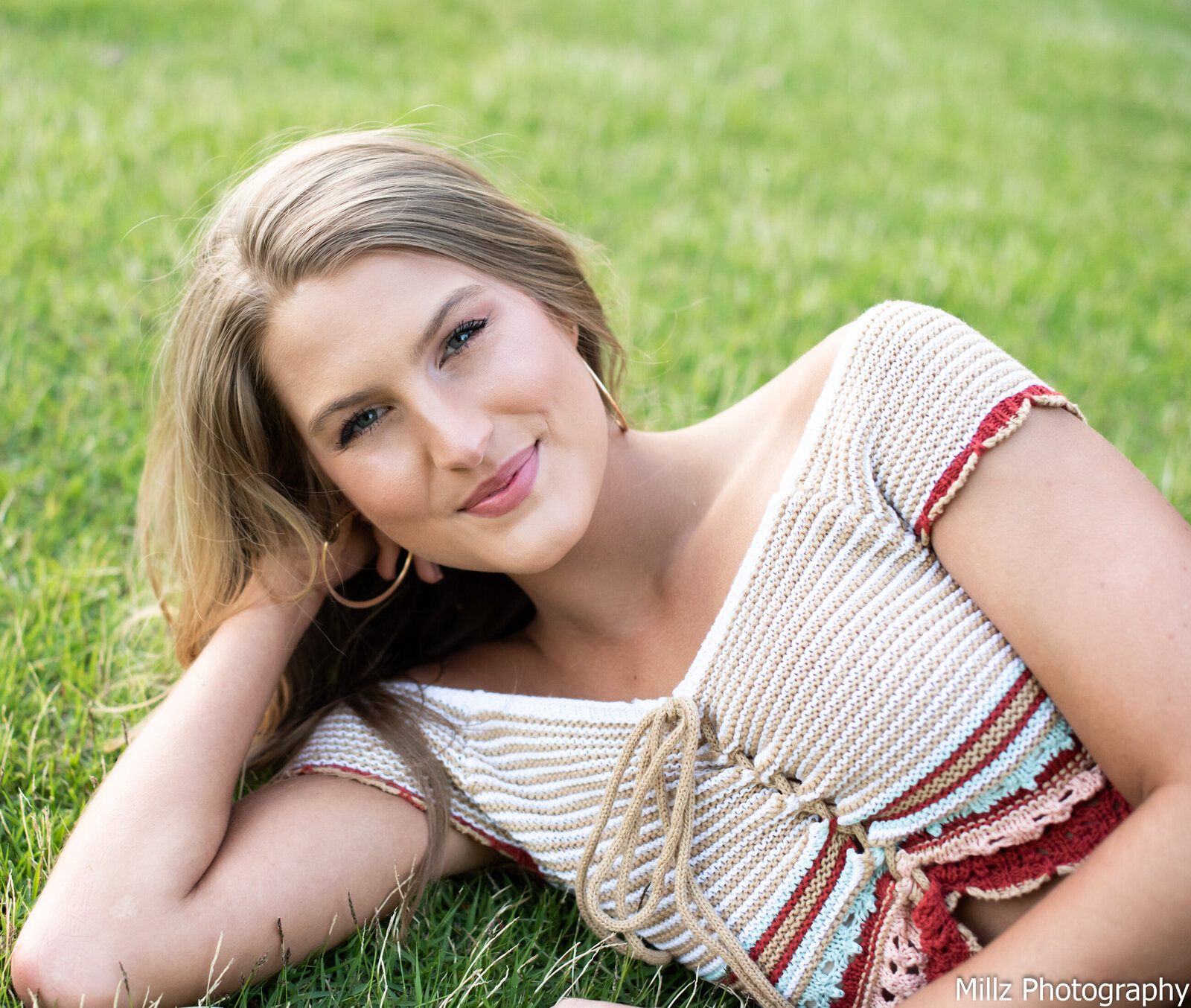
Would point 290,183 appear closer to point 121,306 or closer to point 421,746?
point 421,746

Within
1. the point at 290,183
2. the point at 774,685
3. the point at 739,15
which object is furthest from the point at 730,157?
the point at 774,685

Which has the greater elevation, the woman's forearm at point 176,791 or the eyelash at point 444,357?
the eyelash at point 444,357

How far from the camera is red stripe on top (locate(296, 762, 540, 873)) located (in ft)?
7.51

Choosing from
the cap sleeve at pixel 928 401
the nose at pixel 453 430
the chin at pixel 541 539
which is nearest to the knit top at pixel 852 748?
the cap sleeve at pixel 928 401

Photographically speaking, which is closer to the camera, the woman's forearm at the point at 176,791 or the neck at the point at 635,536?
the woman's forearm at the point at 176,791

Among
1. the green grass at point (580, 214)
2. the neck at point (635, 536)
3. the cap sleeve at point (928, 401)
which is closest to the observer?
the cap sleeve at point (928, 401)

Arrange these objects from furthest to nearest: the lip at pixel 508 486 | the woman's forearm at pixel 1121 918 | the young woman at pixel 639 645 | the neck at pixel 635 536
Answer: the neck at pixel 635 536
the lip at pixel 508 486
the young woman at pixel 639 645
the woman's forearm at pixel 1121 918

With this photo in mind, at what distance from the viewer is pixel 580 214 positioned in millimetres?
5160

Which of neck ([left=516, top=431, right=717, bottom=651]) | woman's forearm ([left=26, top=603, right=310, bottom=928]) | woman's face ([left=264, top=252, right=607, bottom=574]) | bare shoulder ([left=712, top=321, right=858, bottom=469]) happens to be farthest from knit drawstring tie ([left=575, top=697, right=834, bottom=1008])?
woman's forearm ([left=26, top=603, right=310, bottom=928])

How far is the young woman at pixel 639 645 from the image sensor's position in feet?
5.51

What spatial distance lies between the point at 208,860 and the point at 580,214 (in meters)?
3.71

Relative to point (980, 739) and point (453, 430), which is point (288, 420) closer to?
point (453, 430)

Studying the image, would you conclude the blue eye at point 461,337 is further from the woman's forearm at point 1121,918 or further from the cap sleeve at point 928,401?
the woman's forearm at point 1121,918

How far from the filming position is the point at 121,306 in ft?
13.7
